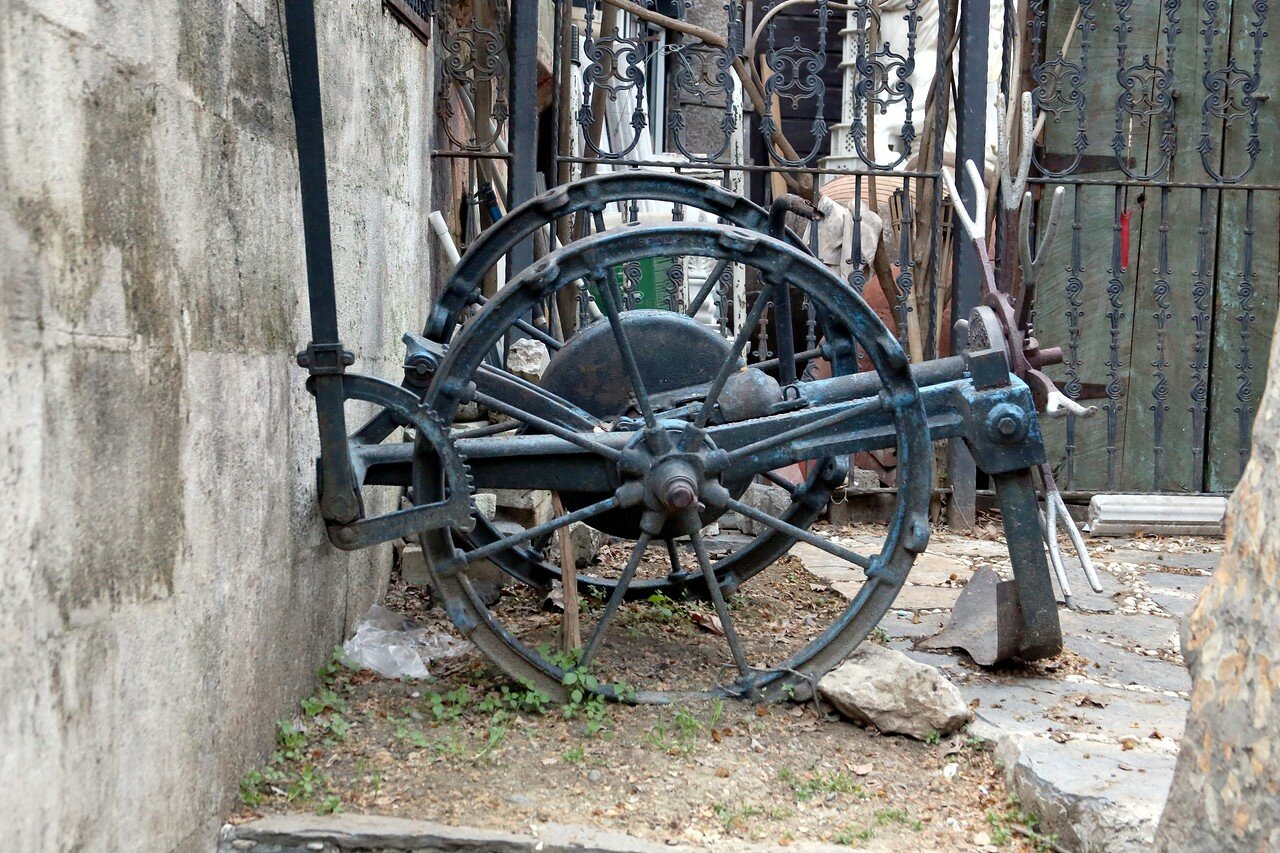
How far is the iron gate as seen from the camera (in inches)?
224

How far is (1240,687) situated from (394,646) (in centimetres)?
268

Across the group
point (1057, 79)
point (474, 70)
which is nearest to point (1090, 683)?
point (1057, 79)

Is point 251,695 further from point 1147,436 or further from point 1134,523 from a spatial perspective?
point 1147,436

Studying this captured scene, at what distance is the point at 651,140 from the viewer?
1087 centimetres

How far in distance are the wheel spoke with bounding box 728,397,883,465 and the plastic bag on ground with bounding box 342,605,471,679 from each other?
3.69ft

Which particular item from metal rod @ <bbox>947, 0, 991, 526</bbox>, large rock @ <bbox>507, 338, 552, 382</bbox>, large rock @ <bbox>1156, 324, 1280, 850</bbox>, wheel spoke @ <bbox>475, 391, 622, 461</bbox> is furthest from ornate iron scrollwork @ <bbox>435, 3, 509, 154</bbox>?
large rock @ <bbox>1156, 324, 1280, 850</bbox>

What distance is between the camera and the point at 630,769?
Result: 2955 mm

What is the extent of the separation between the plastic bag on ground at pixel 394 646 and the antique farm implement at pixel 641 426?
0.93 ft

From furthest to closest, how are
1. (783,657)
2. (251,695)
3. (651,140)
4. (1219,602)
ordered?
(651,140) → (783,657) → (251,695) → (1219,602)

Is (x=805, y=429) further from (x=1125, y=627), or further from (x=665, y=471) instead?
(x=1125, y=627)

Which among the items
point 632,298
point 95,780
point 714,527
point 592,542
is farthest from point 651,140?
point 95,780

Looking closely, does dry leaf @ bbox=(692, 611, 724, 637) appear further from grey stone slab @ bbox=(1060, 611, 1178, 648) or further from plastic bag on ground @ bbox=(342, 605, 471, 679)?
grey stone slab @ bbox=(1060, 611, 1178, 648)

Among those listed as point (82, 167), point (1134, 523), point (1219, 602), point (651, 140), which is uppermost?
point (651, 140)

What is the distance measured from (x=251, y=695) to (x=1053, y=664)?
2.42 meters
